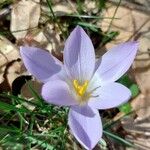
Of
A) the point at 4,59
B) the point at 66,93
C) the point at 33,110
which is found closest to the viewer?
the point at 66,93

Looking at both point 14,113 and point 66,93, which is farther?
point 14,113

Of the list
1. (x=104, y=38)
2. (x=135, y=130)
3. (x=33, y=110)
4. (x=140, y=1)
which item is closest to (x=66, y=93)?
(x=33, y=110)

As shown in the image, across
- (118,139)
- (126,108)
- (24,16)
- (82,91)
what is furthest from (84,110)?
(24,16)

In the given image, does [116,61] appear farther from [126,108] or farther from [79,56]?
[126,108]

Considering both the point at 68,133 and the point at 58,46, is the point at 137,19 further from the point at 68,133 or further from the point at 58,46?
the point at 68,133

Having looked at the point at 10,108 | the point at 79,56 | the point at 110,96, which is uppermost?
the point at 79,56

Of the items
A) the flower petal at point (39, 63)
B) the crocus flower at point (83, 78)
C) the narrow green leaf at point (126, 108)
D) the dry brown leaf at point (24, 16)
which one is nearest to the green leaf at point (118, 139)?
the narrow green leaf at point (126, 108)
